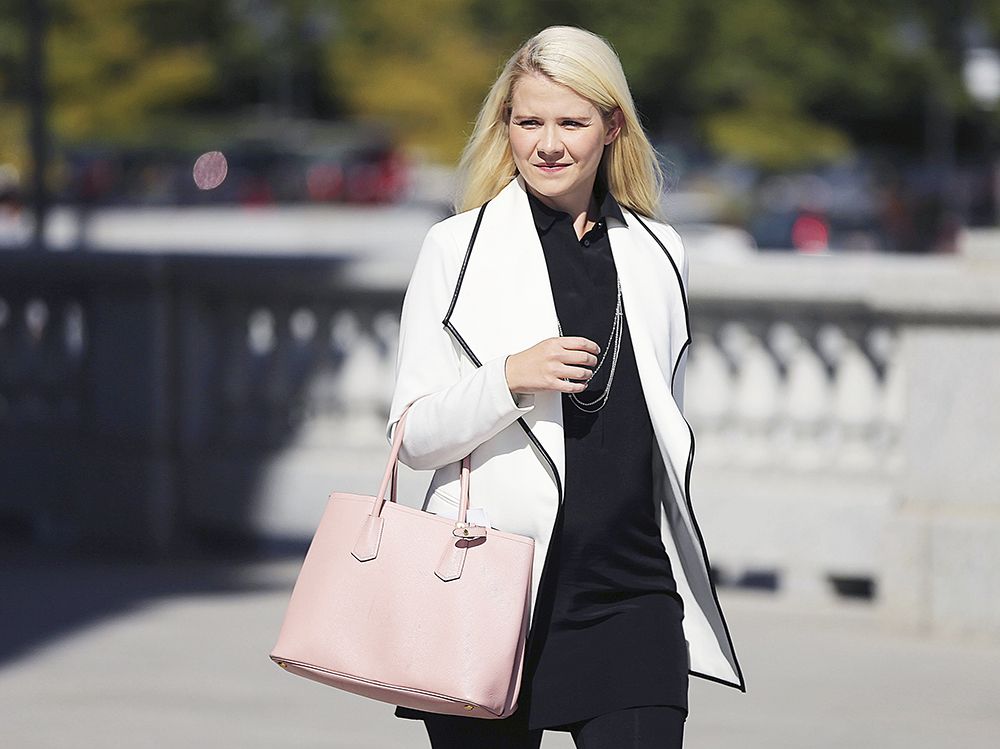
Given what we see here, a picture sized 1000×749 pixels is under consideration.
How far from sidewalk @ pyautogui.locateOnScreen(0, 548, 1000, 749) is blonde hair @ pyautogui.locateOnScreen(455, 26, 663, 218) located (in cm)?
232

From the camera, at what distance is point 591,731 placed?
2812 millimetres

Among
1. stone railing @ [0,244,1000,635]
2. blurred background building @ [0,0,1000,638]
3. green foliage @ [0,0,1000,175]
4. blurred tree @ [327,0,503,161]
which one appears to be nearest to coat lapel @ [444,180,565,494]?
blurred background building @ [0,0,1000,638]

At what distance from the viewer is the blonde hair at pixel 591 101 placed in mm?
2809

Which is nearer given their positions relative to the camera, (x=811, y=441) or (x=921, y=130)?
(x=811, y=441)

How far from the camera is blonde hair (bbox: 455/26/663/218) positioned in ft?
9.21

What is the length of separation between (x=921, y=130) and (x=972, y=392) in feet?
176

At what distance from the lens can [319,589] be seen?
272 cm

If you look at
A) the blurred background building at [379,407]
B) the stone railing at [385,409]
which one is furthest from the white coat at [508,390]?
the stone railing at [385,409]

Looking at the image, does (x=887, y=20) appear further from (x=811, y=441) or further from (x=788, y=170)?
(x=811, y=441)

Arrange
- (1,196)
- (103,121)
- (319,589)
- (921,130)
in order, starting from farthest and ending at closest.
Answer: (921,130) → (103,121) → (1,196) → (319,589)

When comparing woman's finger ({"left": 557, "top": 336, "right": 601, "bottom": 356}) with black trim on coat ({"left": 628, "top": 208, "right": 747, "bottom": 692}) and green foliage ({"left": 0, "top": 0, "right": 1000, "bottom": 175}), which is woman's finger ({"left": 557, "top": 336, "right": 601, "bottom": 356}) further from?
green foliage ({"left": 0, "top": 0, "right": 1000, "bottom": 175})

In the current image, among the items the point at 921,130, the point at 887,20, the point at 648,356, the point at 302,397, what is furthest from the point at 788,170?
the point at 648,356

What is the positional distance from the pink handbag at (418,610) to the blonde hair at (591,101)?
64cm

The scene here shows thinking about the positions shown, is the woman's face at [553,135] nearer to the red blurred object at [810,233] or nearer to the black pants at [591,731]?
the black pants at [591,731]
